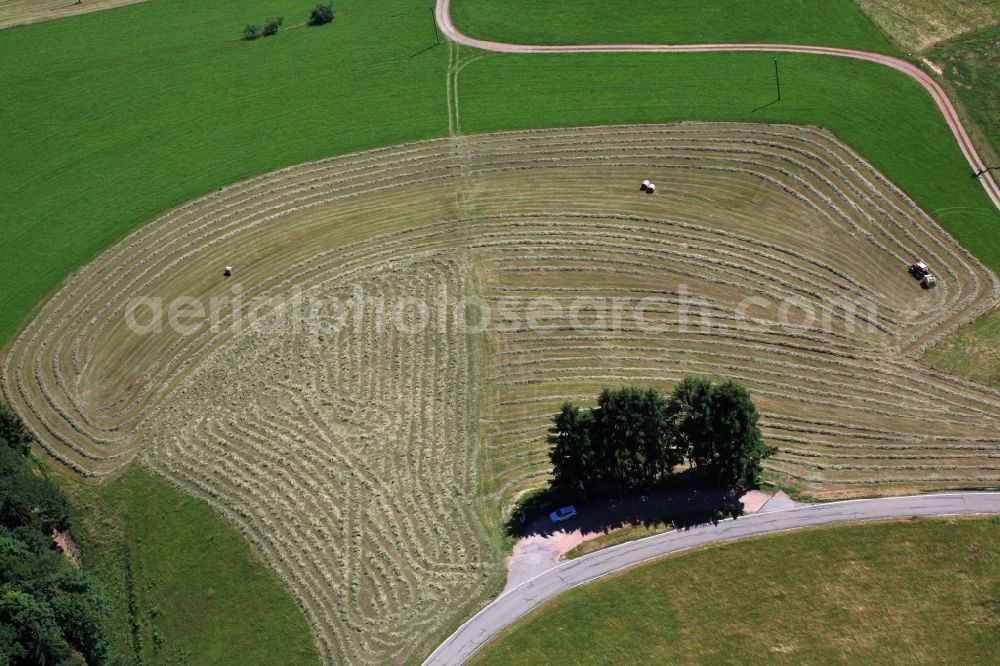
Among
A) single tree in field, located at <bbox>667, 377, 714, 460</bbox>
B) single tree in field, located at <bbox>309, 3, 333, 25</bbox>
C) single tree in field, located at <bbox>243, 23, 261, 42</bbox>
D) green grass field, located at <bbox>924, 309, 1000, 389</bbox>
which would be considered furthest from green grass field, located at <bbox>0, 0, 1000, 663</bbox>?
single tree in field, located at <bbox>667, 377, 714, 460</bbox>

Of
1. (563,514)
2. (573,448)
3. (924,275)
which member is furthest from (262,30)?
(924,275)

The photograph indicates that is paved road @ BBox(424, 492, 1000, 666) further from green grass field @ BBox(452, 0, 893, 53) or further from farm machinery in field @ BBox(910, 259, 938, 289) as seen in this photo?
green grass field @ BBox(452, 0, 893, 53)

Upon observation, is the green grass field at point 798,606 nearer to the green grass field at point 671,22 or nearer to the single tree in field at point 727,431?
the single tree in field at point 727,431

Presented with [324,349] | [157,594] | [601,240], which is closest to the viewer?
[157,594]

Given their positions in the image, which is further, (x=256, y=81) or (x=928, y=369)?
(x=256, y=81)

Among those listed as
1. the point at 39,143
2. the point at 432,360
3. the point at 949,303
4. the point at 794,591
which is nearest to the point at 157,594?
the point at 432,360

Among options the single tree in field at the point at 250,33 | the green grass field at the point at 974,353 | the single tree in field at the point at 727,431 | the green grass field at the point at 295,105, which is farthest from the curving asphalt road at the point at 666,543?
the single tree in field at the point at 250,33

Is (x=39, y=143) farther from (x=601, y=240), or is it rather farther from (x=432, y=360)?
(x=601, y=240)
